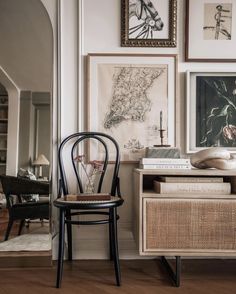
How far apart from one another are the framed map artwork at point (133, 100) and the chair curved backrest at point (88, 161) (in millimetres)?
51

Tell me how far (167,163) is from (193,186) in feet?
0.64

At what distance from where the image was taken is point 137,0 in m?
2.21

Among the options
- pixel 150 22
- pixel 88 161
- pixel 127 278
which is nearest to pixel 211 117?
pixel 150 22

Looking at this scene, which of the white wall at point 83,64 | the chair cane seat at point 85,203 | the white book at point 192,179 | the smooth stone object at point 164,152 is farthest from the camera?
the white wall at point 83,64

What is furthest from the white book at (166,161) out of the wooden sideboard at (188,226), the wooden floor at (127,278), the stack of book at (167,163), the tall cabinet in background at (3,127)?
the tall cabinet in background at (3,127)

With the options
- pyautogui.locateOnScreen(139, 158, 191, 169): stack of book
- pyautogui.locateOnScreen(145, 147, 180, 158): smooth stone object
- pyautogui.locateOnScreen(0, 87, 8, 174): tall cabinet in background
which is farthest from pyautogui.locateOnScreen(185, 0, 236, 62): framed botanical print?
pyautogui.locateOnScreen(0, 87, 8, 174): tall cabinet in background

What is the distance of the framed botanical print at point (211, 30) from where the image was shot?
2.21 meters

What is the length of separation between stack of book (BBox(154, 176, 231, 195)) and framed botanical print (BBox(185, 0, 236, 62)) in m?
0.87

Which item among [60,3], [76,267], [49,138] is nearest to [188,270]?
[76,267]

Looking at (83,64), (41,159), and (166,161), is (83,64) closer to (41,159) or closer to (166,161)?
(41,159)

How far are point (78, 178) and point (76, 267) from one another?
545 millimetres

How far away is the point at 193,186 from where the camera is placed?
179 cm

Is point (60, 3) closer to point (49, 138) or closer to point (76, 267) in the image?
point (49, 138)

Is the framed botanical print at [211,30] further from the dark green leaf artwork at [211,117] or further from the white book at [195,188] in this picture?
the white book at [195,188]
